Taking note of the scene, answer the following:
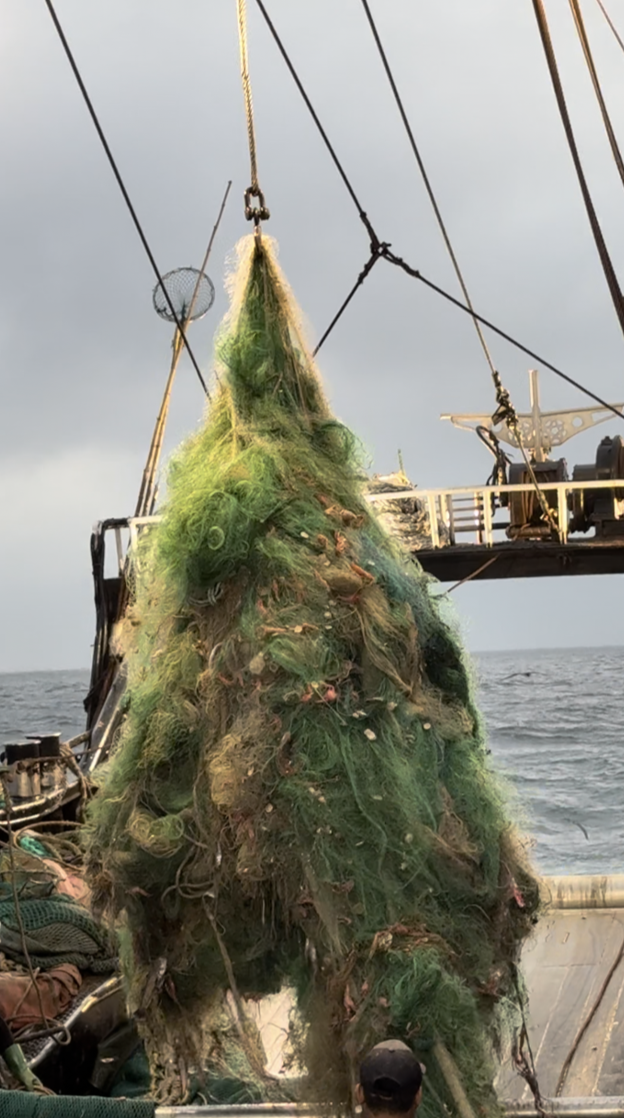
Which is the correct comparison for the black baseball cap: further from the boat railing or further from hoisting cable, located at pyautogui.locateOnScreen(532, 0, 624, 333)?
the boat railing

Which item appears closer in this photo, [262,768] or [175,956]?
[262,768]

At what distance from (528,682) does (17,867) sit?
164ft

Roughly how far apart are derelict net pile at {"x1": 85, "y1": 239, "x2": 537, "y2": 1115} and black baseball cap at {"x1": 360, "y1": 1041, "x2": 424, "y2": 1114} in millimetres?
402

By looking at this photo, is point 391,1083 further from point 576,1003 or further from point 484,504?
A: point 484,504

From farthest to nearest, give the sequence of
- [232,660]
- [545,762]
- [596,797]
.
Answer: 1. [545,762]
2. [596,797]
3. [232,660]

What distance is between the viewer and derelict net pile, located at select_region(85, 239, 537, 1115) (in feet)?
10.9

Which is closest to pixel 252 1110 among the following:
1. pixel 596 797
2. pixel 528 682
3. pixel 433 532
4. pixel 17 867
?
pixel 17 867

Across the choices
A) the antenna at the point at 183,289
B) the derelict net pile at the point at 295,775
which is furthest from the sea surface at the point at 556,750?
the antenna at the point at 183,289

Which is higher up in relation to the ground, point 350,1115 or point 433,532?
point 433,532

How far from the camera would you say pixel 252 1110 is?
4094 millimetres

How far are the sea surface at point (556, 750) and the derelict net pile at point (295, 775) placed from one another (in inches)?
21.3

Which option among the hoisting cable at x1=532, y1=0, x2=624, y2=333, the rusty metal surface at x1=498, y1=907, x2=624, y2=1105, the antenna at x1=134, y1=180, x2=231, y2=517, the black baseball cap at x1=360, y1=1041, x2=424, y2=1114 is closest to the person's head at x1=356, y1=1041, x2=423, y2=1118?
the black baseball cap at x1=360, y1=1041, x2=424, y2=1114

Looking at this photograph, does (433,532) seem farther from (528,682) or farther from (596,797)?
(528,682)

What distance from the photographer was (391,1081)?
2727 millimetres
